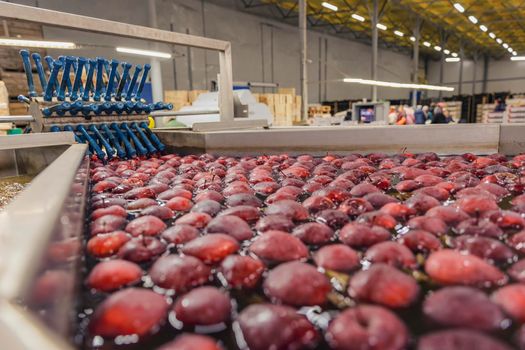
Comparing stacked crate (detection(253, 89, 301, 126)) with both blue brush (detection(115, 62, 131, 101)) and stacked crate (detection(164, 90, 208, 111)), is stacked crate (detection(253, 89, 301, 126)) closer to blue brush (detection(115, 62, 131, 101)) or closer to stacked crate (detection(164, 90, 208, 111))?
stacked crate (detection(164, 90, 208, 111))

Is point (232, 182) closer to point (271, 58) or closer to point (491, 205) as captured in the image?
point (491, 205)

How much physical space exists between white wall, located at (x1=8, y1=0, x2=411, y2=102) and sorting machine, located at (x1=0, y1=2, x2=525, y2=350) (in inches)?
280

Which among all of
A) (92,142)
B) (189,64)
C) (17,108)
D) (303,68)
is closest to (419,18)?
(303,68)

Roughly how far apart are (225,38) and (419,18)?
322 inches

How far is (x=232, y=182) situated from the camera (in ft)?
6.00

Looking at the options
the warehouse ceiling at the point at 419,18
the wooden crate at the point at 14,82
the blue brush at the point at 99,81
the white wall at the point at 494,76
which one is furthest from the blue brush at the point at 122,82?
the white wall at the point at 494,76

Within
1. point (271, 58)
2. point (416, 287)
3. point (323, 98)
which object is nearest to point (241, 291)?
point (416, 287)

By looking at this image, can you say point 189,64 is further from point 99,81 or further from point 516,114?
point 516,114

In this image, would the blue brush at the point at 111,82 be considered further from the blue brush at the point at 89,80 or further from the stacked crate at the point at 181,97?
the stacked crate at the point at 181,97

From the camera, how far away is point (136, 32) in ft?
9.59

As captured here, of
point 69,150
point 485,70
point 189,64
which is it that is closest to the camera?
point 69,150

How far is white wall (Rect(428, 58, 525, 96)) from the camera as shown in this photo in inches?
995

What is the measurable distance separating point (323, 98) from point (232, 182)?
1690cm

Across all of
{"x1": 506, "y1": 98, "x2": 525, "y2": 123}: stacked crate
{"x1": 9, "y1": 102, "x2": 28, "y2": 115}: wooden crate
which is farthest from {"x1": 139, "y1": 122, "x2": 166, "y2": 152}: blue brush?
{"x1": 506, "y1": 98, "x2": 525, "y2": 123}: stacked crate
